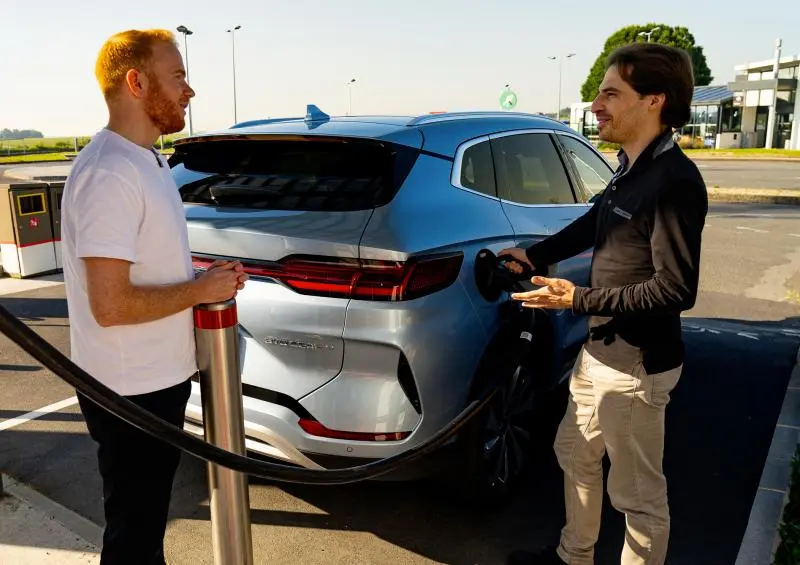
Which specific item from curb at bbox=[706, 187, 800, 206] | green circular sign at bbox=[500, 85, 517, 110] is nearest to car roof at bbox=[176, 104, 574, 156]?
green circular sign at bbox=[500, 85, 517, 110]

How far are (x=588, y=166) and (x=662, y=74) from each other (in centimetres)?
222

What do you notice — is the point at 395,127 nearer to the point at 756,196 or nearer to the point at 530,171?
the point at 530,171

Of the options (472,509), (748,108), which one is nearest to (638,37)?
(748,108)

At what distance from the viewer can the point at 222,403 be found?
2000 mm

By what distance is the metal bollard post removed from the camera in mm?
1975

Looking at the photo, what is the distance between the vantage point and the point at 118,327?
1938 millimetres

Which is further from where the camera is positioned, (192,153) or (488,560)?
(192,153)

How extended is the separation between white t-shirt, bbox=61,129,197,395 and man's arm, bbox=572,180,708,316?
147 centimetres

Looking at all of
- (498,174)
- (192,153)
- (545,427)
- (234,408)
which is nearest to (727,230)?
(545,427)

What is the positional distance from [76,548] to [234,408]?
1488 mm

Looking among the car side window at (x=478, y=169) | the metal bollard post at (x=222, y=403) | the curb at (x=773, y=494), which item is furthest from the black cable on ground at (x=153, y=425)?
the curb at (x=773, y=494)

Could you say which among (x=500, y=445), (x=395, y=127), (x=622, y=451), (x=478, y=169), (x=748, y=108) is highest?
(x=748, y=108)

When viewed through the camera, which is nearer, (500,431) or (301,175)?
(301,175)

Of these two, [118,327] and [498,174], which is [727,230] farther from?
[118,327]
